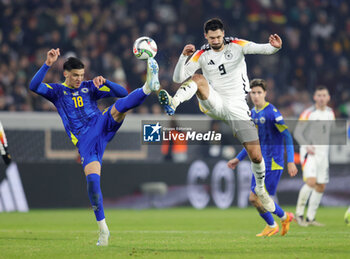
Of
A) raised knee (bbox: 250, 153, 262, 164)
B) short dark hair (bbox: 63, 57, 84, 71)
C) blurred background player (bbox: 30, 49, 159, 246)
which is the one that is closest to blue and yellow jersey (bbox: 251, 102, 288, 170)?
raised knee (bbox: 250, 153, 262, 164)

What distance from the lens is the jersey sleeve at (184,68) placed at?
8973mm

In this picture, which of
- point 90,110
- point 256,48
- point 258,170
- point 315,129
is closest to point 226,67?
point 256,48

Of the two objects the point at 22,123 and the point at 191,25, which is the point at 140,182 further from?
the point at 191,25

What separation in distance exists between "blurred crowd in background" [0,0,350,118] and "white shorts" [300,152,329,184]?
429cm

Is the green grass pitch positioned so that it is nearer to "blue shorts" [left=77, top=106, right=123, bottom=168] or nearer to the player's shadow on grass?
the player's shadow on grass

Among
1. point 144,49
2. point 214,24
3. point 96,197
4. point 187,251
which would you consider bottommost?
point 187,251

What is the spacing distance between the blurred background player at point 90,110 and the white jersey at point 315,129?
5297mm

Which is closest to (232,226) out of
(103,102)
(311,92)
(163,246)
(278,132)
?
(278,132)

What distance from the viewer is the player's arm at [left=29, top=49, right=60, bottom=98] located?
8438 mm

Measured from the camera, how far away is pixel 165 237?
9.97 metres

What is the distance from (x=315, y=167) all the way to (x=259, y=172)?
3.96 m

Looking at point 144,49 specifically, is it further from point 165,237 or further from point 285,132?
point 285,132

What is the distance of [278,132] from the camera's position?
1073 centimetres

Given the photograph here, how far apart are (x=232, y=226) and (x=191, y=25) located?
10866mm
